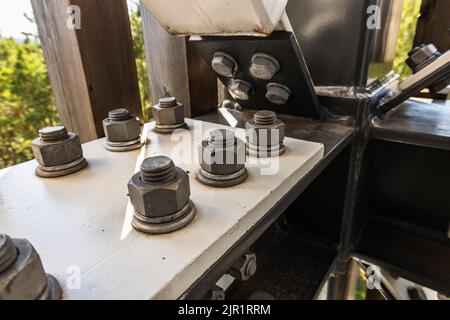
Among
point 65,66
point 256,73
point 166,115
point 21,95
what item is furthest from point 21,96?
point 256,73

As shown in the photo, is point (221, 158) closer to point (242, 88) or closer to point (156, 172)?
point (156, 172)

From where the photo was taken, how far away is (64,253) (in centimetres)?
30

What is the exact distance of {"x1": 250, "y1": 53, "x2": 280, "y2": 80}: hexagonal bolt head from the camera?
0.61 metres

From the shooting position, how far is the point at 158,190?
318mm

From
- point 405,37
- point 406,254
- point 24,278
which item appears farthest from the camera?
point 405,37

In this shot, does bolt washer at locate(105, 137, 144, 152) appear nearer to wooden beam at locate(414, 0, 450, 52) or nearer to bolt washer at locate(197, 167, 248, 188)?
bolt washer at locate(197, 167, 248, 188)

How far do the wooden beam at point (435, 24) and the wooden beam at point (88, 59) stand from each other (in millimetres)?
887

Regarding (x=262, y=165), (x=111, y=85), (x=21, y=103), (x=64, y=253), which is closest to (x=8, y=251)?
(x=64, y=253)

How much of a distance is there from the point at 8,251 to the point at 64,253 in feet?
0.24

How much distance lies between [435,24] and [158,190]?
1036 millimetres

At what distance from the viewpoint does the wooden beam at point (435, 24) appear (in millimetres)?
913

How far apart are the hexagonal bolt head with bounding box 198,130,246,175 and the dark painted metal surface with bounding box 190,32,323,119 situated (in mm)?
249

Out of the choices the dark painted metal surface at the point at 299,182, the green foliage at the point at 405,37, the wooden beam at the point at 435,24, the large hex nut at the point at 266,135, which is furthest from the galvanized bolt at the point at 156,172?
the green foliage at the point at 405,37
